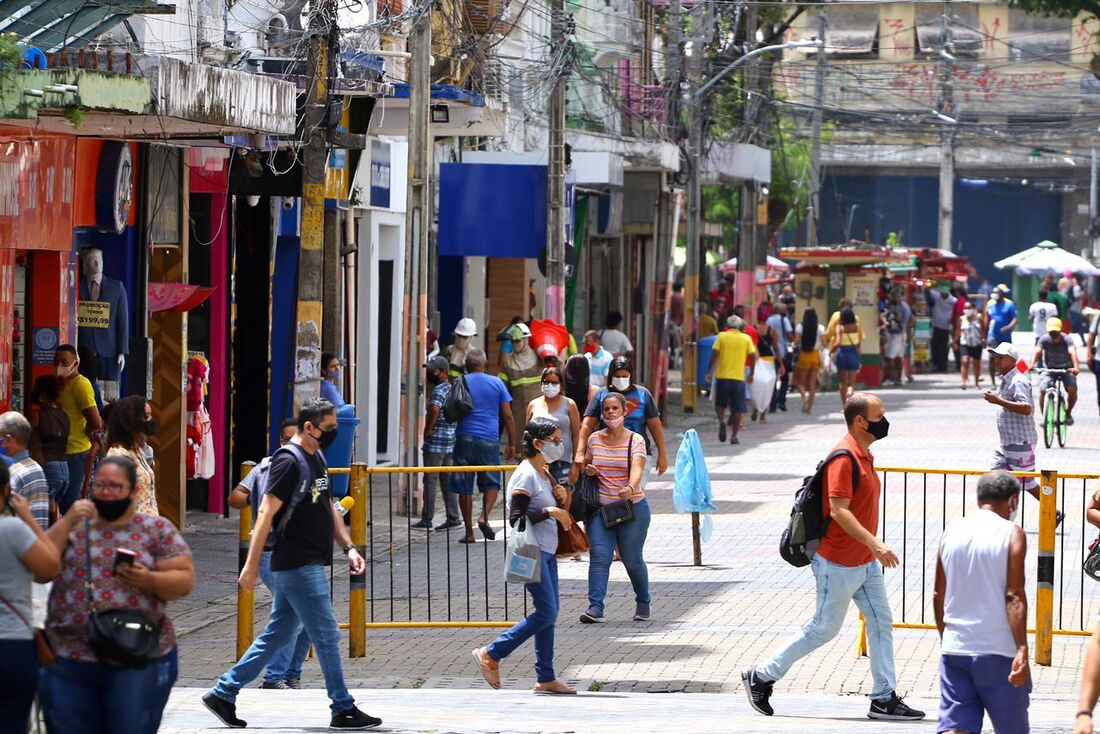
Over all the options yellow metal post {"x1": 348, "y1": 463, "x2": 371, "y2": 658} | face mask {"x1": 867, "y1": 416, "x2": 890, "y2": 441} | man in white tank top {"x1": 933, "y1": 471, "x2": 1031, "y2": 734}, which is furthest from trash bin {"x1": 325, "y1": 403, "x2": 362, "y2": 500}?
man in white tank top {"x1": 933, "y1": 471, "x2": 1031, "y2": 734}

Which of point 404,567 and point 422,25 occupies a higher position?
point 422,25

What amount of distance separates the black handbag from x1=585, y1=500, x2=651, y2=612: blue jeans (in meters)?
6.57

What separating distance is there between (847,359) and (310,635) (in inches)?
926

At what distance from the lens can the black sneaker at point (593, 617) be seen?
13516 mm

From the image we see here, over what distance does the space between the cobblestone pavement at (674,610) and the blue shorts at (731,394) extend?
4044 mm

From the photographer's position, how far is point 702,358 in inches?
1339

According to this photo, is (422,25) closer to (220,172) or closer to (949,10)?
(220,172)

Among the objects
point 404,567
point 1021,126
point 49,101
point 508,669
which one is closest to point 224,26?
point 404,567

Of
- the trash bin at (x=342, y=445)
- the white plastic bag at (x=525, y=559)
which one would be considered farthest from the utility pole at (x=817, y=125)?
the white plastic bag at (x=525, y=559)

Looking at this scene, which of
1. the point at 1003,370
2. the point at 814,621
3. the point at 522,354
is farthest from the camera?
the point at 522,354

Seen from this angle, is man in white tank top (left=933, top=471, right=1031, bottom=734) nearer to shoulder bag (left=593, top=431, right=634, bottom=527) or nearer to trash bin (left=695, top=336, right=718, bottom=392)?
shoulder bag (left=593, top=431, right=634, bottom=527)

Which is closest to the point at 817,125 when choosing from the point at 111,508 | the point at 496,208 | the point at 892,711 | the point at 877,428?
the point at 496,208

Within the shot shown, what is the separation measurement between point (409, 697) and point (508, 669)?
132cm

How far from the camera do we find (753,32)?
3928 centimetres
